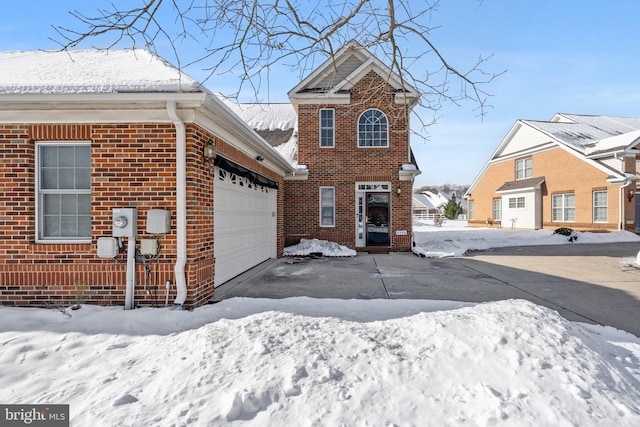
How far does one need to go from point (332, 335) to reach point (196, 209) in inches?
114

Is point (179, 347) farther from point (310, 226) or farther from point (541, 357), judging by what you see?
point (310, 226)

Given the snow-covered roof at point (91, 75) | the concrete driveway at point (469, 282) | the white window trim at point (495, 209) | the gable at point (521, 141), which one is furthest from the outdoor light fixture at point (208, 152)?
the white window trim at point (495, 209)

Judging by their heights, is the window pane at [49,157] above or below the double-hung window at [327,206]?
above

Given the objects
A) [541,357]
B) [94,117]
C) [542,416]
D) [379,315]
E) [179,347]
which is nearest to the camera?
[542,416]

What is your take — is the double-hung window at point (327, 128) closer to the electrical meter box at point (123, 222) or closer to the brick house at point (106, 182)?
the brick house at point (106, 182)

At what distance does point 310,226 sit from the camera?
12.6 m

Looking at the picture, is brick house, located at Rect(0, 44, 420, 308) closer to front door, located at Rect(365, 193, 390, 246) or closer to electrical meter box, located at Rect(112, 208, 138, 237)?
electrical meter box, located at Rect(112, 208, 138, 237)

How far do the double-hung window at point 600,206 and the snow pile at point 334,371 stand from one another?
18.6 m

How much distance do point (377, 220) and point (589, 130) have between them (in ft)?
64.4

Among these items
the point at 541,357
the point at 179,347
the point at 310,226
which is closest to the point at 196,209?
the point at 179,347

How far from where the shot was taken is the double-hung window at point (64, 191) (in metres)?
5.09

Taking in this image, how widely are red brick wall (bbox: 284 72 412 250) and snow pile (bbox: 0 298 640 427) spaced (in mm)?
8442

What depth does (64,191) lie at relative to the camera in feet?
16.7

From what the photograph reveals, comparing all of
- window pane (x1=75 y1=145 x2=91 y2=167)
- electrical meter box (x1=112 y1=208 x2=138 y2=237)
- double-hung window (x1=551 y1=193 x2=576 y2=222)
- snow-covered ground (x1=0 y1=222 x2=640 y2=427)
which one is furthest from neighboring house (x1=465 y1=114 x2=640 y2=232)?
window pane (x1=75 y1=145 x2=91 y2=167)
